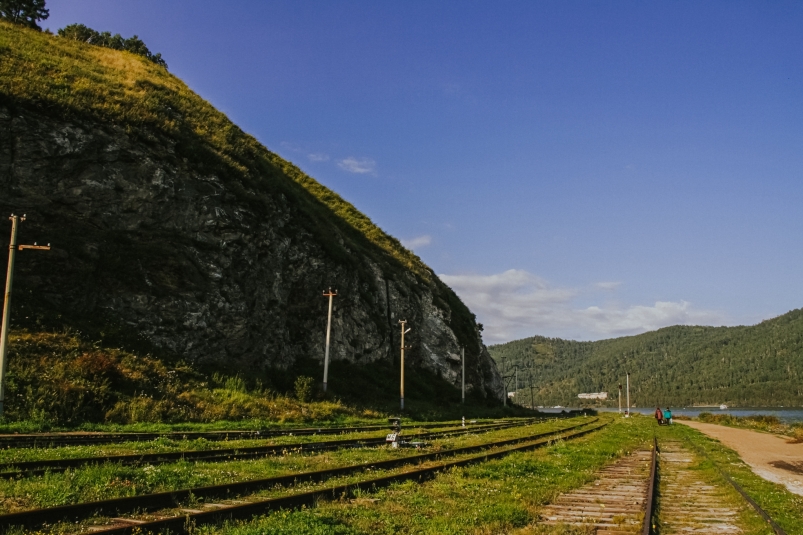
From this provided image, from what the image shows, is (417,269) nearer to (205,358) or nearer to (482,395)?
(482,395)

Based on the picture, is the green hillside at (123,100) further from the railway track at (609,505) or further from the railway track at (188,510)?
the railway track at (609,505)

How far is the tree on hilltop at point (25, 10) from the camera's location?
8169 centimetres

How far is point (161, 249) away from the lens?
122 ft

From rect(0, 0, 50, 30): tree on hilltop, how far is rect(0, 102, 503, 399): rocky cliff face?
59.6 meters

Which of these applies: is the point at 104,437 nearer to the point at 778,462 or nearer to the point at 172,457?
the point at 172,457

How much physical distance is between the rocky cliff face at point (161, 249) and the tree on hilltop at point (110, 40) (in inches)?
2269

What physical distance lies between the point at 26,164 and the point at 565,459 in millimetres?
34255

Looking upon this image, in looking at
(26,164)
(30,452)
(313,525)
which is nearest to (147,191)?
(26,164)

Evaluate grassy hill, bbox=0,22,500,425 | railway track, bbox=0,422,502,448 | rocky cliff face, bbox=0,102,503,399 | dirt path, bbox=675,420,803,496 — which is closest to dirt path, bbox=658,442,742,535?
dirt path, bbox=675,420,803,496

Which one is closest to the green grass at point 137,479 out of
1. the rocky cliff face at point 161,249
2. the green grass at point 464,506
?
the green grass at point 464,506

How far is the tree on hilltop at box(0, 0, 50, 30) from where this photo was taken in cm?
8169

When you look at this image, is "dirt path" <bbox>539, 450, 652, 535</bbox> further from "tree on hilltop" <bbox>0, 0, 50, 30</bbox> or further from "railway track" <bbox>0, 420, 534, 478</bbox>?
"tree on hilltop" <bbox>0, 0, 50, 30</bbox>

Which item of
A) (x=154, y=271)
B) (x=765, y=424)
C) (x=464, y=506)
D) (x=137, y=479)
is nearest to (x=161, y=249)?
(x=154, y=271)

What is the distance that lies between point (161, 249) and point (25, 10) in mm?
70782
